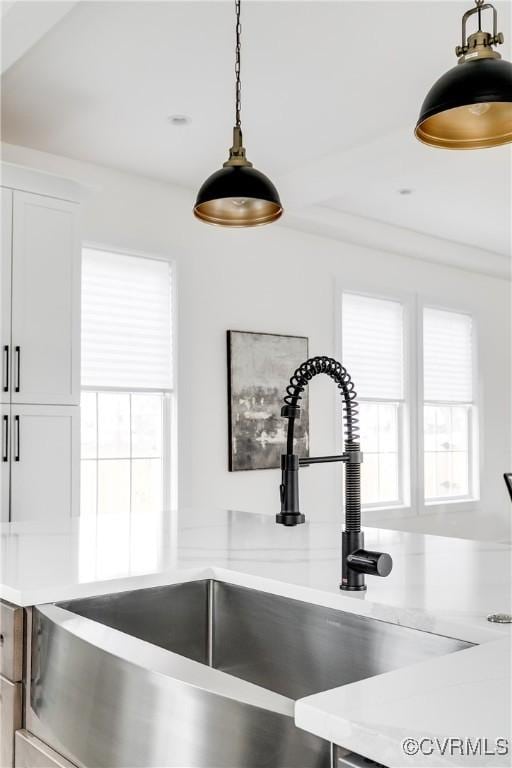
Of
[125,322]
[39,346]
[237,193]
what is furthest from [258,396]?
[237,193]

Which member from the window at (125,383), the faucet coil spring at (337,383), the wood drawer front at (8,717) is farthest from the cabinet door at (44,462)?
the faucet coil spring at (337,383)

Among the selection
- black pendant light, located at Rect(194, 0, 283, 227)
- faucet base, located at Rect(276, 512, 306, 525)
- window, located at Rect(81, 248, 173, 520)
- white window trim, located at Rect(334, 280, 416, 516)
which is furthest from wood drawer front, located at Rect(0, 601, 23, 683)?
white window trim, located at Rect(334, 280, 416, 516)

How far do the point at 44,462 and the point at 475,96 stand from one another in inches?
110

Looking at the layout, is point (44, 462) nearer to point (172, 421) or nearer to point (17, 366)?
point (17, 366)

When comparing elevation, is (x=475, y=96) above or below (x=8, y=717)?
above

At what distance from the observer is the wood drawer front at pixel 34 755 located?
1288 mm

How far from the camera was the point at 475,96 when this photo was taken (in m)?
1.48

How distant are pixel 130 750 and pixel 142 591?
22.0 inches

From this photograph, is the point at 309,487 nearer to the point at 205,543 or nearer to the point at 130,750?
the point at 205,543

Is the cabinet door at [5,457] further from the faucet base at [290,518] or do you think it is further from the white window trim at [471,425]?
the white window trim at [471,425]

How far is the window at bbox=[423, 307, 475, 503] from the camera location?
22.2 feet

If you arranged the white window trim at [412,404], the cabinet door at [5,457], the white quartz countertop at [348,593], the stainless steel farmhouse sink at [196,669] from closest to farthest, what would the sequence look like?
the white quartz countertop at [348,593], the stainless steel farmhouse sink at [196,669], the cabinet door at [5,457], the white window trim at [412,404]

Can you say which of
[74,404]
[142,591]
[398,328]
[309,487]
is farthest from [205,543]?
[398,328]

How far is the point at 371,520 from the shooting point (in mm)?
6012
